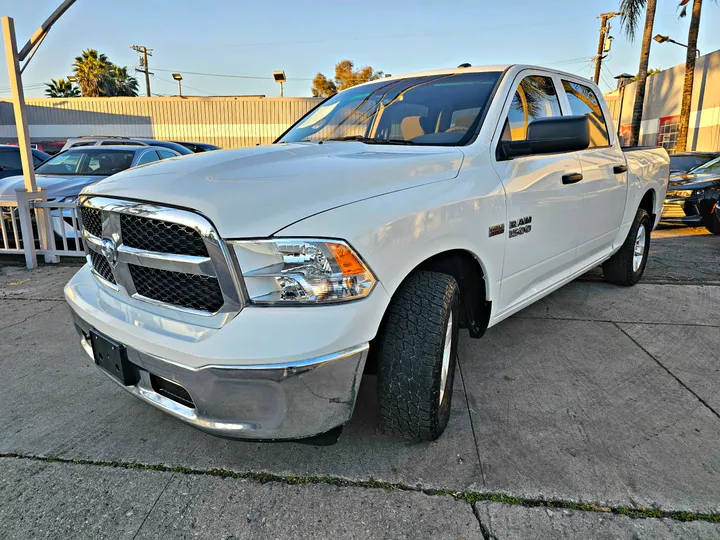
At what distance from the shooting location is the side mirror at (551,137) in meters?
2.50

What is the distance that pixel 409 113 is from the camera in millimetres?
2992

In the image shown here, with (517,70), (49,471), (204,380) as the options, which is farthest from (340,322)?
(517,70)

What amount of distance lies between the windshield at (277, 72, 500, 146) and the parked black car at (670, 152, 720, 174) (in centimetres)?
883

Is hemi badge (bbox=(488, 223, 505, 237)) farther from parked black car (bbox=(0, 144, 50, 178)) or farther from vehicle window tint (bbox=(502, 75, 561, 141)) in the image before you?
parked black car (bbox=(0, 144, 50, 178))

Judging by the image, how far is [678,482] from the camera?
6.73 feet

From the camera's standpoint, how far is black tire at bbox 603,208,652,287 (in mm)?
4609

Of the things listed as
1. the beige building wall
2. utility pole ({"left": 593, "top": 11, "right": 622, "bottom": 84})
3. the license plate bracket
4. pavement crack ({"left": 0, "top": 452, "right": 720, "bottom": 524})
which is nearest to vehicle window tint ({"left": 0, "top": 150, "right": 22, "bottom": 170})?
pavement crack ({"left": 0, "top": 452, "right": 720, "bottom": 524})

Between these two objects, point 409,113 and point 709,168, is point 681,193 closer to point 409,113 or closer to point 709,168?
point 709,168

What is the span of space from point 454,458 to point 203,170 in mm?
1670

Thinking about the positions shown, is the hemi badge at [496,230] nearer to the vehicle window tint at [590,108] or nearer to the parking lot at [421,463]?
the parking lot at [421,463]

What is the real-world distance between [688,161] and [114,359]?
1159cm

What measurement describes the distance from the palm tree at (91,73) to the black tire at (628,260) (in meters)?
46.1

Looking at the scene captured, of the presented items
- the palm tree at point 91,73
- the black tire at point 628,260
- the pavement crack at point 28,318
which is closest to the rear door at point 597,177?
the black tire at point 628,260

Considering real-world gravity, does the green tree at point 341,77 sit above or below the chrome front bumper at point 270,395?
above
